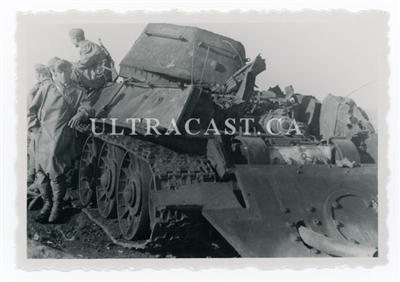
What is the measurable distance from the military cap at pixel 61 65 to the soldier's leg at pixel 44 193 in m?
1.72

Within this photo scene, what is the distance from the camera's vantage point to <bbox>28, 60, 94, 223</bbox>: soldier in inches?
311

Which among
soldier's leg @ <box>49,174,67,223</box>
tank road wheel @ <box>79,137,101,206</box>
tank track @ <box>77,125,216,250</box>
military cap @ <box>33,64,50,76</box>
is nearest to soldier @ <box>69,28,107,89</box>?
military cap @ <box>33,64,50,76</box>

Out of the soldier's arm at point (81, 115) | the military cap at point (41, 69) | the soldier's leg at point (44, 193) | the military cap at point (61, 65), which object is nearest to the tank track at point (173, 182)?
the soldier's arm at point (81, 115)

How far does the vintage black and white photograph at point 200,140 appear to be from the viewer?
570 centimetres

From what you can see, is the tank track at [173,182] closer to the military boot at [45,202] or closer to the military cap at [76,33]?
the military cap at [76,33]

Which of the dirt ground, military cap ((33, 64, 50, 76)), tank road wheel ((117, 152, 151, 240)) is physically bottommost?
the dirt ground

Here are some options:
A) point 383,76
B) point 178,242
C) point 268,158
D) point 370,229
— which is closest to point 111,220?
point 178,242

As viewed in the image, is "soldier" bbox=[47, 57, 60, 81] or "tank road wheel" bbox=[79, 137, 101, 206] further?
"tank road wheel" bbox=[79, 137, 101, 206]

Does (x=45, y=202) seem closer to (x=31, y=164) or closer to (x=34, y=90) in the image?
(x=31, y=164)

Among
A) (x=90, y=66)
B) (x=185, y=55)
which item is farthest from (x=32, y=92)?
(x=185, y=55)

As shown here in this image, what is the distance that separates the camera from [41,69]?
289 inches

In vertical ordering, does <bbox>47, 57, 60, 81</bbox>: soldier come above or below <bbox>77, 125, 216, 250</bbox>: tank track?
above

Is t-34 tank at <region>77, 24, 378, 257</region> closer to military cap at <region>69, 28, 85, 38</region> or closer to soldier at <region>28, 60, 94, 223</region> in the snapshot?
soldier at <region>28, 60, 94, 223</region>

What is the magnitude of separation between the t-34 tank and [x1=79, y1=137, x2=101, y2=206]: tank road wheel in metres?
0.03
